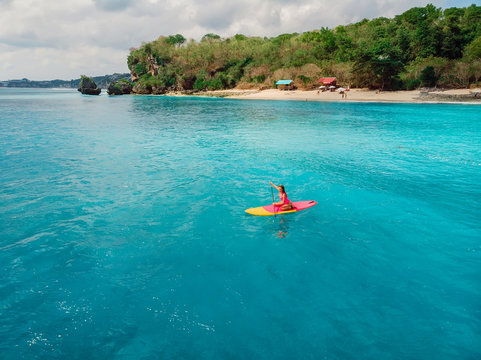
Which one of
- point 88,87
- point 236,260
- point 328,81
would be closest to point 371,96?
point 328,81

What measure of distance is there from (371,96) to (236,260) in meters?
60.0

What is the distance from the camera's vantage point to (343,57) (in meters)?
68.8

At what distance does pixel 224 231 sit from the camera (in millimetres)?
8539

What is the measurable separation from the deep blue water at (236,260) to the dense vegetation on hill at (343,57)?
1934 inches

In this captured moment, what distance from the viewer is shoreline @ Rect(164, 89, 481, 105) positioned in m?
48.1

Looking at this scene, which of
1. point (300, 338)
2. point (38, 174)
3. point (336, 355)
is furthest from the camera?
point (38, 174)

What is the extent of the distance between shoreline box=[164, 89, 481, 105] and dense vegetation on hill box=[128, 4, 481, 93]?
2878 mm

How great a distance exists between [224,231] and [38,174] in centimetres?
1032

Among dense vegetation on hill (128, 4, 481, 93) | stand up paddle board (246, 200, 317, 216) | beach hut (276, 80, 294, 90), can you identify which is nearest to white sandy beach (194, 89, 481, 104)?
beach hut (276, 80, 294, 90)

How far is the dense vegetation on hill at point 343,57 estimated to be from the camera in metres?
55.0

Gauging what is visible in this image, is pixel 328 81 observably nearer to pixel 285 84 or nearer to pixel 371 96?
pixel 285 84

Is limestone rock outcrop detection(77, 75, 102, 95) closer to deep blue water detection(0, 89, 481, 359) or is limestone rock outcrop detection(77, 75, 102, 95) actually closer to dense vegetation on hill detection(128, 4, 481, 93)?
dense vegetation on hill detection(128, 4, 481, 93)

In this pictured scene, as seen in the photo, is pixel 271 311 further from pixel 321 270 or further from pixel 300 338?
pixel 321 270

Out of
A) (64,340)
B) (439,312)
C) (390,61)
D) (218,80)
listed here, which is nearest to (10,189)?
(64,340)
